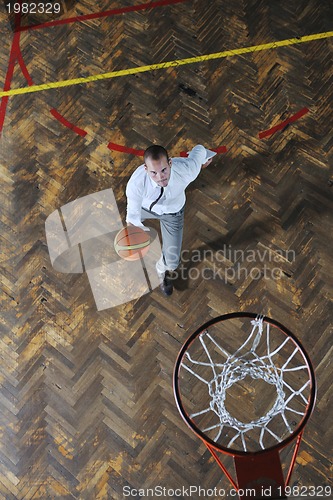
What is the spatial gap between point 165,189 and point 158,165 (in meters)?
0.34

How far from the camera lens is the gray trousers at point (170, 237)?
14.1 ft

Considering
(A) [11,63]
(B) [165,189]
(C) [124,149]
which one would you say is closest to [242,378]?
(B) [165,189]

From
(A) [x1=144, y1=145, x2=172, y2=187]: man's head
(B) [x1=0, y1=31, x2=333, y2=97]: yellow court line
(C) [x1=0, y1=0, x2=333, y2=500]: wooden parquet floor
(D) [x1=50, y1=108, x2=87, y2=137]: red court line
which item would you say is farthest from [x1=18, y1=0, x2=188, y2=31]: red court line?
(A) [x1=144, y1=145, x2=172, y2=187]: man's head

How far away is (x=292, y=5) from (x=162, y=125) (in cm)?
177

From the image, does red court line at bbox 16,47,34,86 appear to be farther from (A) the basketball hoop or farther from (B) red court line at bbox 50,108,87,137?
(A) the basketball hoop

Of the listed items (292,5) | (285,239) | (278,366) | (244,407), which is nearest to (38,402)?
(244,407)

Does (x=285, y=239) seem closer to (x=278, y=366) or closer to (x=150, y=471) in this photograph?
(x=278, y=366)

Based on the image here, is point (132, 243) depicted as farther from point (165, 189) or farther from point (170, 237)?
point (165, 189)

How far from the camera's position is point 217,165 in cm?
513

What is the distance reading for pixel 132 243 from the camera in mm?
4742

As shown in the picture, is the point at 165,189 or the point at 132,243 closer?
the point at 165,189

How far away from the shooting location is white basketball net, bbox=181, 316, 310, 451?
14.0ft

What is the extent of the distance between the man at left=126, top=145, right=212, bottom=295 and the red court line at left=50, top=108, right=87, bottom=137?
1469mm

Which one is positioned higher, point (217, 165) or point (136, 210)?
point (217, 165)
